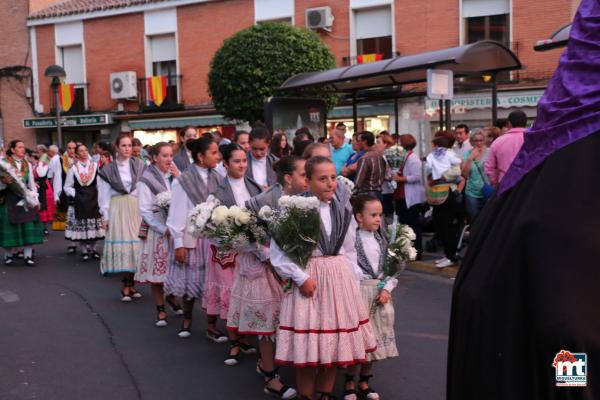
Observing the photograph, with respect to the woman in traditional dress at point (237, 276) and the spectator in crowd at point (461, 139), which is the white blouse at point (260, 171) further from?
the spectator in crowd at point (461, 139)

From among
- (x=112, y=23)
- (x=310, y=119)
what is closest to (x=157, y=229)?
(x=310, y=119)

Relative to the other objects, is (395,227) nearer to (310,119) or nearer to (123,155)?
(123,155)

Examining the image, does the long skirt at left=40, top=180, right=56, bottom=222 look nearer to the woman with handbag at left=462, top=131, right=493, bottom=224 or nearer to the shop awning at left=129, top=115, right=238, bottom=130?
the woman with handbag at left=462, top=131, right=493, bottom=224

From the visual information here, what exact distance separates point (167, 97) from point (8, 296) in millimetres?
18849

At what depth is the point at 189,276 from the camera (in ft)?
21.5

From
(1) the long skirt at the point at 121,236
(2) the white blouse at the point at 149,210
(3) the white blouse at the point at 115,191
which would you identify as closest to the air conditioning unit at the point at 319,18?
(3) the white blouse at the point at 115,191

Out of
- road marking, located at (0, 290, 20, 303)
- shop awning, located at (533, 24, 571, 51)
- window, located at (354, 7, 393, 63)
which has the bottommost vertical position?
road marking, located at (0, 290, 20, 303)

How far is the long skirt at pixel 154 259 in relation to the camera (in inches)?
277

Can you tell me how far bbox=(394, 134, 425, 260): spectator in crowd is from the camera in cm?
987

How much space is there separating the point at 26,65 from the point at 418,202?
81.4ft

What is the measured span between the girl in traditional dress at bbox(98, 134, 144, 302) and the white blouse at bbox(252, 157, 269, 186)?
2659mm

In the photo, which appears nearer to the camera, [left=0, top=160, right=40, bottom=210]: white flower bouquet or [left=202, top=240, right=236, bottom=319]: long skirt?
[left=202, top=240, right=236, bottom=319]: long skirt

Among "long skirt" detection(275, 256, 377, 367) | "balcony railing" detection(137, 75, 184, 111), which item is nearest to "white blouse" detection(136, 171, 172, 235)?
"long skirt" detection(275, 256, 377, 367)

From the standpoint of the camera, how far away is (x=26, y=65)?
29734 mm
